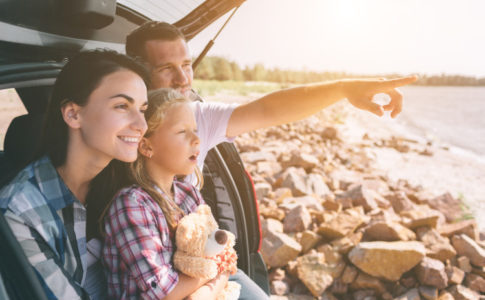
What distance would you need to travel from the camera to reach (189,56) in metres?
2.08

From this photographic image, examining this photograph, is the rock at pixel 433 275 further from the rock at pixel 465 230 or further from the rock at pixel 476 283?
the rock at pixel 465 230

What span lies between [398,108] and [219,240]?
95 centimetres

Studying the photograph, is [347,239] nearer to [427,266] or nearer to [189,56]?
[427,266]

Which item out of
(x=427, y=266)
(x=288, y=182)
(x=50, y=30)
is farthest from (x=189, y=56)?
(x=288, y=182)

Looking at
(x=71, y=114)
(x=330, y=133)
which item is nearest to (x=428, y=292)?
(x=71, y=114)

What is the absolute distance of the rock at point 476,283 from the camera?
3.17 m

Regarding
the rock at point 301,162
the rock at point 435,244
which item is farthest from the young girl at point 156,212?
the rock at point 301,162

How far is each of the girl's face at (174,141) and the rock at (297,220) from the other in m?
2.51

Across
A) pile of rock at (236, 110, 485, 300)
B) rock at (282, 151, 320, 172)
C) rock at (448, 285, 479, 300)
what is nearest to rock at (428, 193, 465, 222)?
pile of rock at (236, 110, 485, 300)

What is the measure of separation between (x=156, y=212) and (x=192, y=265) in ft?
0.87

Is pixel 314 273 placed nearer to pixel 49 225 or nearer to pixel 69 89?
pixel 49 225

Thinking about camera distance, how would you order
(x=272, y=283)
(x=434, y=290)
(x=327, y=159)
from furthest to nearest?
(x=327, y=159) < (x=272, y=283) < (x=434, y=290)

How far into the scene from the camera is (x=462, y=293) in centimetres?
306

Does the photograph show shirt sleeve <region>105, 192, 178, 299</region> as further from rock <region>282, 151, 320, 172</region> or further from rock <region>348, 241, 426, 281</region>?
rock <region>282, 151, 320, 172</region>
